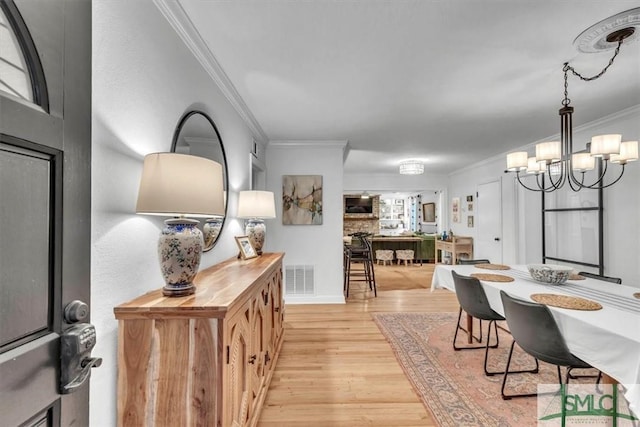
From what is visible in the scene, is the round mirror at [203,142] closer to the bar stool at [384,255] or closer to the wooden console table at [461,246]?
the wooden console table at [461,246]

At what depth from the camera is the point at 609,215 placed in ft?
10.3

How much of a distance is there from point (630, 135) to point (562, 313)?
271cm

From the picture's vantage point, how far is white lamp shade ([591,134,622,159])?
78.2 inches

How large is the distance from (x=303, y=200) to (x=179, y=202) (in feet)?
9.96

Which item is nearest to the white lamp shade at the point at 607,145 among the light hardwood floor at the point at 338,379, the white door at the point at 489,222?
the light hardwood floor at the point at 338,379

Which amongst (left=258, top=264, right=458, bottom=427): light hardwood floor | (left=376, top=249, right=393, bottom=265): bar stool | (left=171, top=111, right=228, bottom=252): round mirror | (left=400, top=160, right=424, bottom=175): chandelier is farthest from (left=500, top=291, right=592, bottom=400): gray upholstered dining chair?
(left=376, top=249, right=393, bottom=265): bar stool

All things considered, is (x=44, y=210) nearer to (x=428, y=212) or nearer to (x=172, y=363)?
(x=172, y=363)

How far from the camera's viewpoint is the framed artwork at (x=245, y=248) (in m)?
2.32

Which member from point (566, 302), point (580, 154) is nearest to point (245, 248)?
point (566, 302)

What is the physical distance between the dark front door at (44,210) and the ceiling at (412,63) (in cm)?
111

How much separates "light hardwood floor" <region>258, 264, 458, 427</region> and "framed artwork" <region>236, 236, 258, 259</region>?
956mm

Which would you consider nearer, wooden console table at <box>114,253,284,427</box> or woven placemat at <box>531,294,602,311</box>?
wooden console table at <box>114,253,284,427</box>

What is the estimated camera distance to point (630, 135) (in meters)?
2.95

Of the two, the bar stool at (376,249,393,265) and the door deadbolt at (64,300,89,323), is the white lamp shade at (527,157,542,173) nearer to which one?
the door deadbolt at (64,300,89,323)
